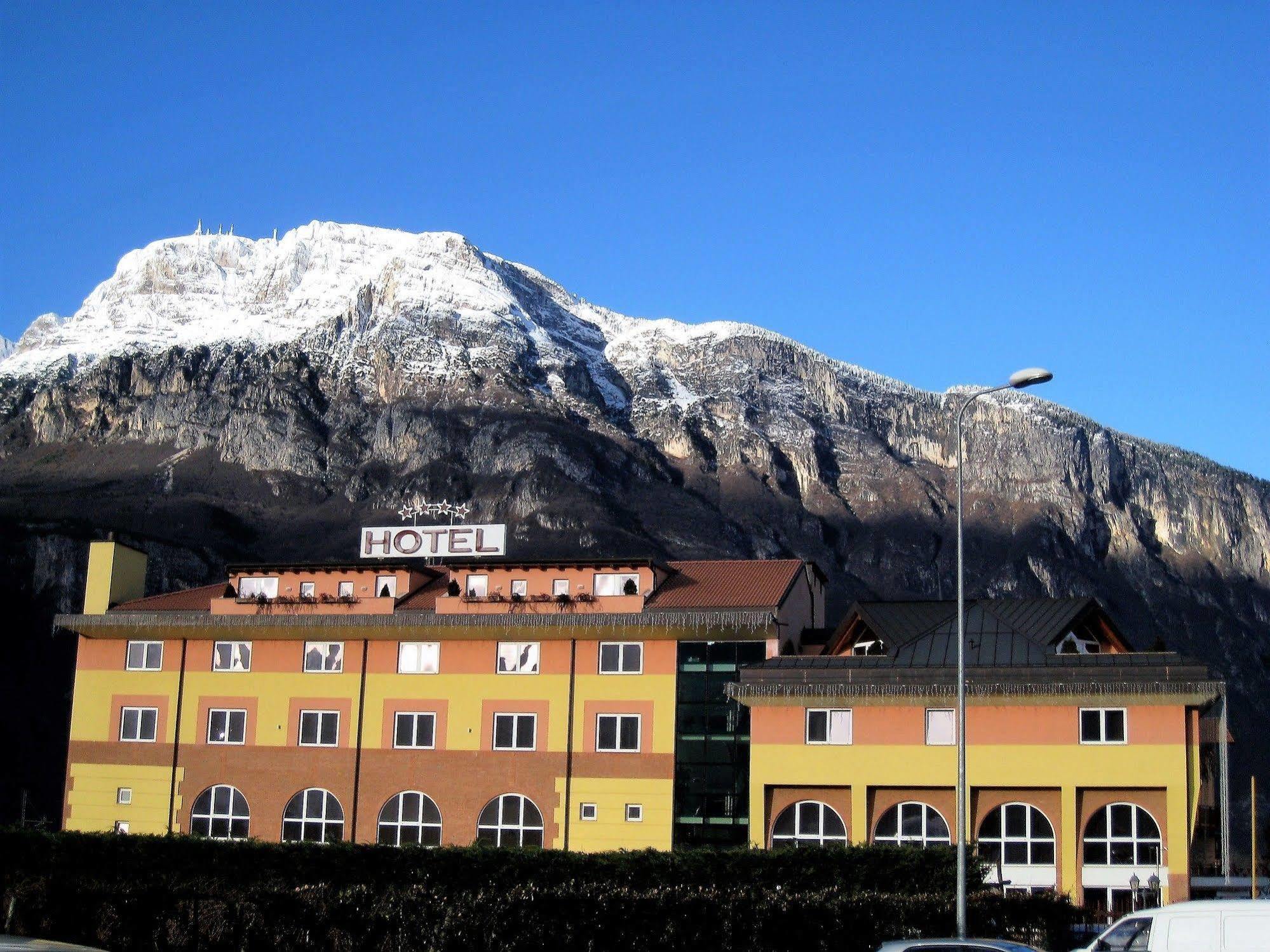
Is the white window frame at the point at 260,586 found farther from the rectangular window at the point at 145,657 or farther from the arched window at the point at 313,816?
the arched window at the point at 313,816

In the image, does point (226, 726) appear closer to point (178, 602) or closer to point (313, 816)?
point (313, 816)

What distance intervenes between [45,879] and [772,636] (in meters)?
29.8

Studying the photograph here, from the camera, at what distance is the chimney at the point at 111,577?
6750 cm

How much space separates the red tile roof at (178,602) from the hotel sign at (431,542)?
7.19 meters

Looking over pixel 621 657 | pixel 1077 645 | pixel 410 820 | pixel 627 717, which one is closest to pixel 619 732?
pixel 627 717

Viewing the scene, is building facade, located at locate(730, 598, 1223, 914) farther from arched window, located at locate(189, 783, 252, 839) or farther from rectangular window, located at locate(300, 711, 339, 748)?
arched window, located at locate(189, 783, 252, 839)

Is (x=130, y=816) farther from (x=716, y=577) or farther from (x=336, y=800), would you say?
(x=716, y=577)

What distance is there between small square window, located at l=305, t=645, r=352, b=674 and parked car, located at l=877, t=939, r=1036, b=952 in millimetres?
37952

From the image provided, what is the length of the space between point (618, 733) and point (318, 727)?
13.0 metres

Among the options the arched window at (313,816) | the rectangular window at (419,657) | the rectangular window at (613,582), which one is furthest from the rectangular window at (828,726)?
the arched window at (313,816)

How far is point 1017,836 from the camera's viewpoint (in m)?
52.4

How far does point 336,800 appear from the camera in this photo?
61.3 meters

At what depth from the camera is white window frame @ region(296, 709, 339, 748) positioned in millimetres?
62281

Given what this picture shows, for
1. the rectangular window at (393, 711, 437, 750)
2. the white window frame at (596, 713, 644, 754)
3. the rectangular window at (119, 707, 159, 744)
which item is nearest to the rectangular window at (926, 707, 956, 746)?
the white window frame at (596, 713, 644, 754)
